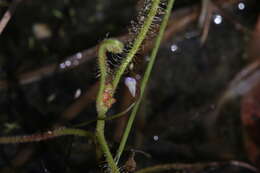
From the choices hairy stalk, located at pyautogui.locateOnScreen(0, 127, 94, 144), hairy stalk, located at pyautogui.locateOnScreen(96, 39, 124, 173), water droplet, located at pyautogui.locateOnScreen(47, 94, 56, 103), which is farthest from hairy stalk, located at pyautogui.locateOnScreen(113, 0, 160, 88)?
water droplet, located at pyautogui.locateOnScreen(47, 94, 56, 103)

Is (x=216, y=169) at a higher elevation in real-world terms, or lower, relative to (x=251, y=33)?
lower

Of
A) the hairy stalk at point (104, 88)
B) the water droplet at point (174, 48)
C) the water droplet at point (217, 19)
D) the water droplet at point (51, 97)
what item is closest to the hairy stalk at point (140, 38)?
the hairy stalk at point (104, 88)

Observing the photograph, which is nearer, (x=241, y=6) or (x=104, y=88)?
(x=104, y=88)

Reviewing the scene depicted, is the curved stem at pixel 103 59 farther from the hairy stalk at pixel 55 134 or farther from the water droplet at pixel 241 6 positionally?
the water droplet at pixel 241 6

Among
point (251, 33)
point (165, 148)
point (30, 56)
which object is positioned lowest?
point (165, 148)

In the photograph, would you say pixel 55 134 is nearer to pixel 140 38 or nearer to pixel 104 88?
pixel 104 88

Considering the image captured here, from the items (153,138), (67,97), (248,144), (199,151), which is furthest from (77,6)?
(248,144)

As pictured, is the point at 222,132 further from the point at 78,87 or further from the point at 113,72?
the point at 113,72

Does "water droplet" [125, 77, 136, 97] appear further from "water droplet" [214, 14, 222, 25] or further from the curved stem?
"water droplet" [214, 14, 222, 25]

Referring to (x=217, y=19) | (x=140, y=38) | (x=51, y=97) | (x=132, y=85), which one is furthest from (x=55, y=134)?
(x=217, y=19)

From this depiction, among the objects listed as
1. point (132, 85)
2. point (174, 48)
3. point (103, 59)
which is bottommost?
point (174, 48)

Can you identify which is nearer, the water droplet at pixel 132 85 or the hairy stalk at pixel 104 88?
the hairy stalk at pixel 104 88
